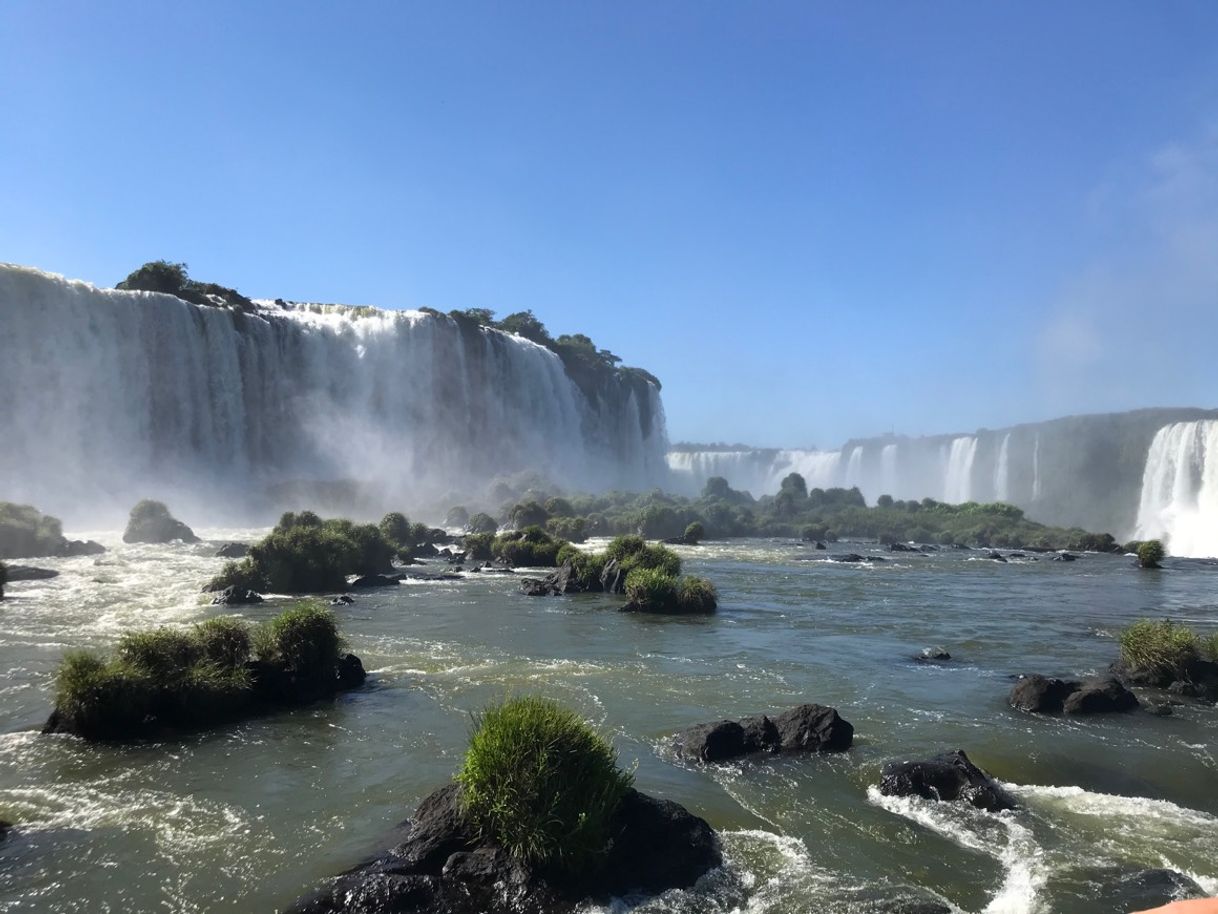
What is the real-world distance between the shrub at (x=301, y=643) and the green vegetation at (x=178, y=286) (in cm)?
5395

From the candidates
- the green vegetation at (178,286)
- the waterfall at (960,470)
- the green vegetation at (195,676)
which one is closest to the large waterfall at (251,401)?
the green vegetation at (178,286)

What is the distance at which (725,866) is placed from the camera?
791cm

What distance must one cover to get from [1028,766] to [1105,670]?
7.85 m

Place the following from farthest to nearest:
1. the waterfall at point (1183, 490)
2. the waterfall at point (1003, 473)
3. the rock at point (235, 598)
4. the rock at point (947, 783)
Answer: the waterfall at point (1003, 473) < the waterfall at point (1183, 490) < the rock at point (235, 598) < the rock at point (947, 783)

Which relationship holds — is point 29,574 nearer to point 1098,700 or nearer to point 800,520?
point 1098,700

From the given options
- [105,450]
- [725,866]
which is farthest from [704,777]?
[105,450]

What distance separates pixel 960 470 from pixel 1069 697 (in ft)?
295

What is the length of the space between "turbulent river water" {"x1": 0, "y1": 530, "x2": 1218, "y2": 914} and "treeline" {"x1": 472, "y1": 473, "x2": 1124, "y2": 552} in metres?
31.6

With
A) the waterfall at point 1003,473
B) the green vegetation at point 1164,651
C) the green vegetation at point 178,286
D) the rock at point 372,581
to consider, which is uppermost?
the green vegetation at point 178,286

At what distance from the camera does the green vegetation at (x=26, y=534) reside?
33156 millimetres

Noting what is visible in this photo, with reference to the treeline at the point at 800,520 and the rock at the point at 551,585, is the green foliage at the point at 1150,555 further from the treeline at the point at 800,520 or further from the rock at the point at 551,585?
the rock at the point at 551,585

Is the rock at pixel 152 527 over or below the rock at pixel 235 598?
over

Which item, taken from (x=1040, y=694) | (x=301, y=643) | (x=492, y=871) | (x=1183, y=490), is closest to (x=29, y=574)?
(x=301, y=643)

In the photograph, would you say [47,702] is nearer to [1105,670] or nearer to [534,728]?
[534,728]
